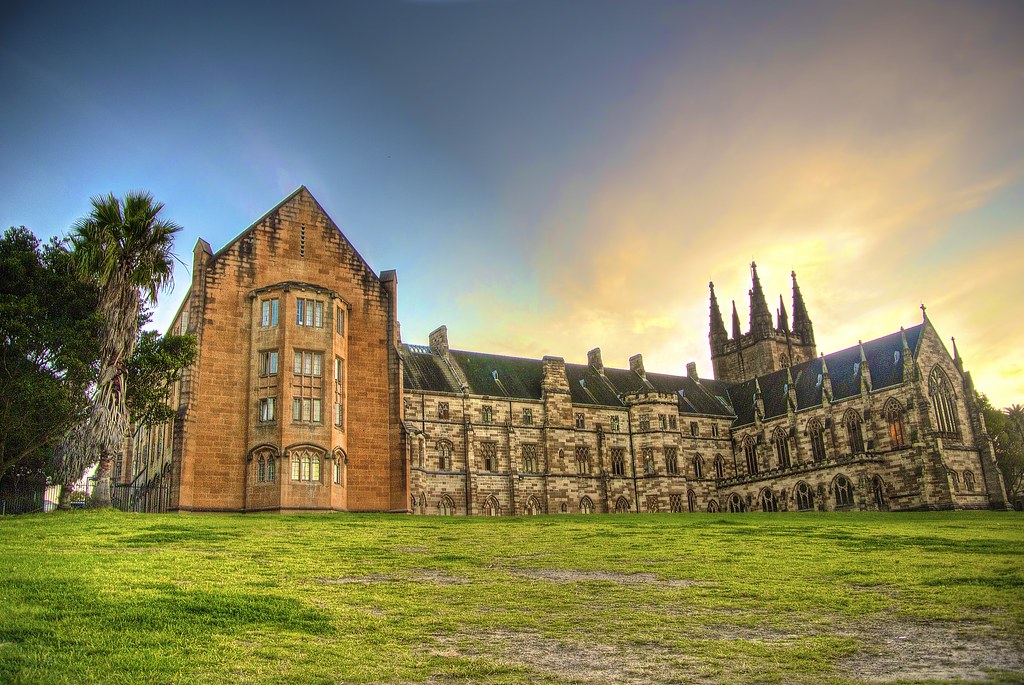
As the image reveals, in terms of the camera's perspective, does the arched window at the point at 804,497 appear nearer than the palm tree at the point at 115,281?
No

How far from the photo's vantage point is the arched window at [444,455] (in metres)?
64.4

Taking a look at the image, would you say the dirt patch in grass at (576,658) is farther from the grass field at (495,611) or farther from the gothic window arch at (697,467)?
the gothic window arch at (697,467)

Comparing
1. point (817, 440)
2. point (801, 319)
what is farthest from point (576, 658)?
point (801, 319)

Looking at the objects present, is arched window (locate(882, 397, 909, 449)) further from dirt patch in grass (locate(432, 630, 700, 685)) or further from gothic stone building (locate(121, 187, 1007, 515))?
dirt patch in grass (locate(432, 630, 700, 685))

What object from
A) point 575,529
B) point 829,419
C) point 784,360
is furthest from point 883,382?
point 575,529

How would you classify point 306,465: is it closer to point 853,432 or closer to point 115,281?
point 115,281

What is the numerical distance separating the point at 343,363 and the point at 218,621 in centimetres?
2902

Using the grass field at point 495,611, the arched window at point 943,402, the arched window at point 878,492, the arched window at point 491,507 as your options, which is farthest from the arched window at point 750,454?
the grass field at point 495,611

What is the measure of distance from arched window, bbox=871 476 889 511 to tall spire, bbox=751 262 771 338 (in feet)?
113

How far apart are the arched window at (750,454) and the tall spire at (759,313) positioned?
21.9m

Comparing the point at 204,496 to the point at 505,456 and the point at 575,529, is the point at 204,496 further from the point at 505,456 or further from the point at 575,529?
the point at 505,456

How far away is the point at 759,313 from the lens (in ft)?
327

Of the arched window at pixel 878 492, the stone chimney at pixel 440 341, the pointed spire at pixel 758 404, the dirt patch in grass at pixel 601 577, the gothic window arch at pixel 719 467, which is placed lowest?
the dirt patch in grass at pixel 601 577

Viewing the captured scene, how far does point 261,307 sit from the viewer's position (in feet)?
133
